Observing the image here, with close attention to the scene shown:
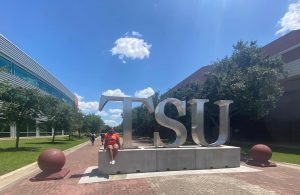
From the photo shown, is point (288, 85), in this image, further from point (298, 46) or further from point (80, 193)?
point (80, 193)

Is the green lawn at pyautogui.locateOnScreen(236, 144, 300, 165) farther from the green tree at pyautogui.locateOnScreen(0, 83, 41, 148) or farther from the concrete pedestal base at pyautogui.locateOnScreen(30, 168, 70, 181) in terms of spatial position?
the green tree at pyautogui.locateOnScreen(0, 83, 41, 148)

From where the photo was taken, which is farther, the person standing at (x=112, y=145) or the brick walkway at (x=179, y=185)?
the person standing at (x=112, y=145)

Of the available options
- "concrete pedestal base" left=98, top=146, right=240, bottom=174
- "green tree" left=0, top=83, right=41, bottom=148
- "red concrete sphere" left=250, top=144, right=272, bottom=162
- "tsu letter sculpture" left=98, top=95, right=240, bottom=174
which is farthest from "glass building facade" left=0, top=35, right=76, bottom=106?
"red concrete sphere" left=250, top=144, right=272, bottom=162

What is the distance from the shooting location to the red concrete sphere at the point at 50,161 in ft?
41.5

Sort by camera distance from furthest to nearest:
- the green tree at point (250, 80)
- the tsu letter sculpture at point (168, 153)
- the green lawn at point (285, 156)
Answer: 1. the green tree at point (250, 80)
2. the green lawn at point (285, 156)
3. the tsu letter sculpture at point (168, 153)

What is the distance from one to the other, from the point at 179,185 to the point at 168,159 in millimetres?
3093

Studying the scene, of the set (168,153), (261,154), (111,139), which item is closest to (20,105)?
(111,139)

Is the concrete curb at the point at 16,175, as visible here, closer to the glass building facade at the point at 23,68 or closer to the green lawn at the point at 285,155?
the green lawn at the point at 285,155

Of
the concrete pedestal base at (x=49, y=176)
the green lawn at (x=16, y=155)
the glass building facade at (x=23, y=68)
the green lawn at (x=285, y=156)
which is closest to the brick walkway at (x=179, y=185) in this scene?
the concrete pedestal base at (x=49, y=176)

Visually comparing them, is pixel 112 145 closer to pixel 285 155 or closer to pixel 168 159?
pixel 168 159

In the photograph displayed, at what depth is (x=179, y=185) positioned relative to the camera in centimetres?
1062

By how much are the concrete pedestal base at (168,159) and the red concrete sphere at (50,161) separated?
1.54m

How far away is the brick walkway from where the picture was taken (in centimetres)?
986

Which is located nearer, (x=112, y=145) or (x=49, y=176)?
(x=49, y=176)
